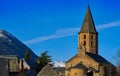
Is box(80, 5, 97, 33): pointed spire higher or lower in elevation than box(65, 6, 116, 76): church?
higher

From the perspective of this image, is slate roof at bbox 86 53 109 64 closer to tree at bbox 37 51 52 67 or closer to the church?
the church

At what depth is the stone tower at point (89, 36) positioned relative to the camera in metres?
147

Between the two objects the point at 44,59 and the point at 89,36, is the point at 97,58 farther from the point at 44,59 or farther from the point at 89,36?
the point at 44,59

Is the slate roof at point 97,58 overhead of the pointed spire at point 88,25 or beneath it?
beneath

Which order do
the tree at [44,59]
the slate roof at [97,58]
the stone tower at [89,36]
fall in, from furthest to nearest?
the stone tower at [89,36], the slate roof at [97,58], the tree at [44,59]

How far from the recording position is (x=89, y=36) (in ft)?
486

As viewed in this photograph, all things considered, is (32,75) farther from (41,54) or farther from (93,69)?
(93,69)

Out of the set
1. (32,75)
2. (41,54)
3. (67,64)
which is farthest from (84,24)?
(32,75)

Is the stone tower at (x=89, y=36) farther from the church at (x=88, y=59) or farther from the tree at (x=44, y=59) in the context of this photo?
the tree at (x=44, y=59)

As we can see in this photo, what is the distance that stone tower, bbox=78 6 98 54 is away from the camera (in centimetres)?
14688

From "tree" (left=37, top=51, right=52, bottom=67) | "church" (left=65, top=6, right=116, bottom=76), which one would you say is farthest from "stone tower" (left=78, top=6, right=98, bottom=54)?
"tree" (left=37, top=51, right=52, bottom=67)

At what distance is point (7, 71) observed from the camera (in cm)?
8938

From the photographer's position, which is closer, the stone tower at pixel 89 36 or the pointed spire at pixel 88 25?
the stone tower at pixel 89 36

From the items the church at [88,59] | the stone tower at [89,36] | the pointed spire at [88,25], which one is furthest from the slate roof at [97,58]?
the pointed spire at [88,25]
